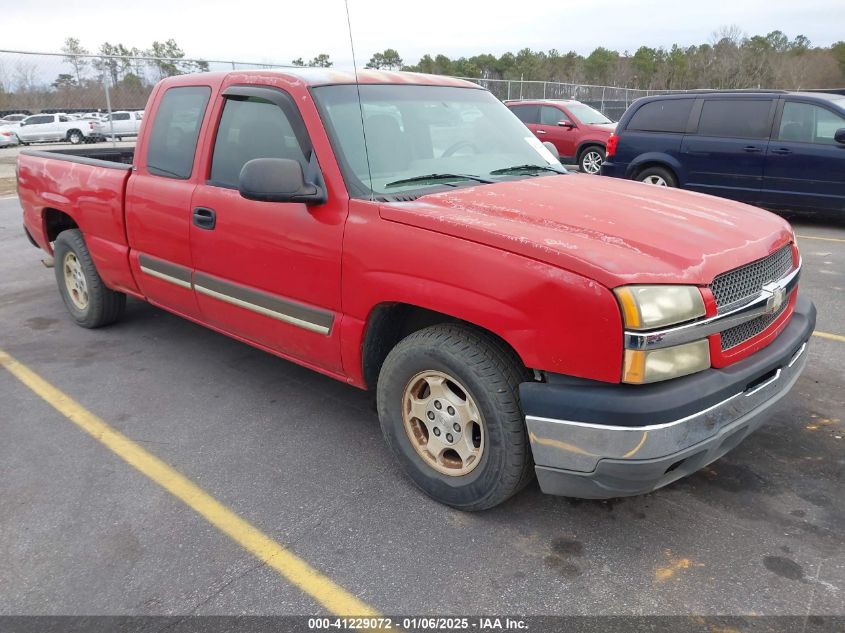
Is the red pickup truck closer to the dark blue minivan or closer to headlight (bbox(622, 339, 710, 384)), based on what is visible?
headlight (bbox(622, 339, 710, 384))

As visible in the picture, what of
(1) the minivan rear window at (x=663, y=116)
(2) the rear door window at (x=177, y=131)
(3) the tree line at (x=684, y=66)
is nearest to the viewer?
(2) the rear door window at (x=177, y=131)

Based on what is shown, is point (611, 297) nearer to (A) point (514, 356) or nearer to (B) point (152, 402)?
(A) point (514, 356)

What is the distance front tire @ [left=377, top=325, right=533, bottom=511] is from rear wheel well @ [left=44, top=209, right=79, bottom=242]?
12.3ft

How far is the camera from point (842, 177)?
8477mm

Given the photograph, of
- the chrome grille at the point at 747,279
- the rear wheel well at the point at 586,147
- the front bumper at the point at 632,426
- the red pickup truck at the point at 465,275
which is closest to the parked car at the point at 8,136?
the rear wheel well at the point at 586,147

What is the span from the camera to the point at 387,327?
314 centimetres

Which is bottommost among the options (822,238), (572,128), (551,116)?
(822,238)

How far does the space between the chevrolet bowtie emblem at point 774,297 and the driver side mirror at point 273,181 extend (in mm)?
2026

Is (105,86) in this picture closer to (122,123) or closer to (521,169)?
(122,123)

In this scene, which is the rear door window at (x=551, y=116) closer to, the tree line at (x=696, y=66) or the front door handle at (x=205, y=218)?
the front door handle at (x=205, y=218)

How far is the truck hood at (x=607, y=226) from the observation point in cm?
239

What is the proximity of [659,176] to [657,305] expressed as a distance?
8397 millimetres

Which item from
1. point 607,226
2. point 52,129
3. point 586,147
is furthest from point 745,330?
point 52,129


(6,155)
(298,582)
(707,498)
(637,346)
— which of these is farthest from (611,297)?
(6,155)
